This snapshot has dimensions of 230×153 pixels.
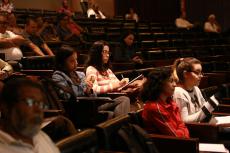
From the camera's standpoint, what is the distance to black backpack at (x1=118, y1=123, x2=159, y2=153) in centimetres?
213

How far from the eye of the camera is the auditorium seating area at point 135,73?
2.05 m

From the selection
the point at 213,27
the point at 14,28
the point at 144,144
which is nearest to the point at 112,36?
the point at 14,28

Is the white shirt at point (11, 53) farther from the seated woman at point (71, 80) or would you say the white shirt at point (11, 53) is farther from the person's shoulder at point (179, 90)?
the person's shoulder at point (179, 90)

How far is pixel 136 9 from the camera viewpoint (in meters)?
15.2

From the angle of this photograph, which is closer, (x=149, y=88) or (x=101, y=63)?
(x=149, y=88)

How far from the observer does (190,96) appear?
10.8 feet

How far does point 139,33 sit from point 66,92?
20.6 feet

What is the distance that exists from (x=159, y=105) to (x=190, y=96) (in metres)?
0.61

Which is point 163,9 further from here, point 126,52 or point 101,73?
point 101,73

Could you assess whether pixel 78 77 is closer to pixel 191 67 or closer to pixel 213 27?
pixel 191 67

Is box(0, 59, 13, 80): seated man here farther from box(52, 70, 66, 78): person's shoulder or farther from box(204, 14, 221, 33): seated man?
box(204, 14, 221, 33): seated man

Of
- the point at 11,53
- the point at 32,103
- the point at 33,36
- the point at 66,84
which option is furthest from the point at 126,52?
the point at 32,103

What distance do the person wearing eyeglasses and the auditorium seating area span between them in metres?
0.13

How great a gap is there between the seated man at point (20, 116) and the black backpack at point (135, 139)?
0.61m
